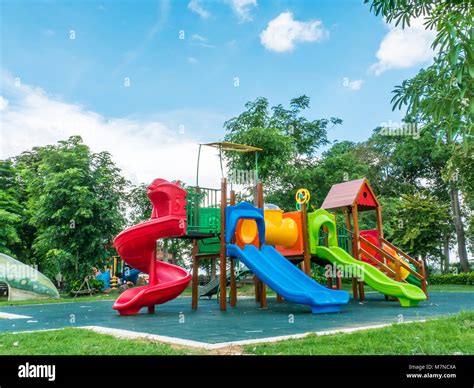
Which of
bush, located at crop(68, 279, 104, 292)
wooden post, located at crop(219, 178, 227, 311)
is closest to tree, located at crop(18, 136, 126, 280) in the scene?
bush, located at crop(68, 279, 104, 292)

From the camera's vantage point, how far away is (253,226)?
10945 millimetres

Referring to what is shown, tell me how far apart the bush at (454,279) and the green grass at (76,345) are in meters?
21.3

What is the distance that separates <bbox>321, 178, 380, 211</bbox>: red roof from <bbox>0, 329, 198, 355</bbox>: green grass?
910 cm

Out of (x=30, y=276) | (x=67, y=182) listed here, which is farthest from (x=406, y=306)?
(x=67, y=182)

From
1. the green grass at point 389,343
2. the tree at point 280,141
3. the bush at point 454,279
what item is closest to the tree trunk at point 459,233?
the bush at point 454,279

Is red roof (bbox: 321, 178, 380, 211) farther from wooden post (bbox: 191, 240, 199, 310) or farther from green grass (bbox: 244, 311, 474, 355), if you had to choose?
green grass (bbox: 244, 311, 474, 355)

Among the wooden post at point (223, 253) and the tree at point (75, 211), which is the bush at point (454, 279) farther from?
the tree at point (75, 211)

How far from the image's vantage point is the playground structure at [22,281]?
17078 millimetres

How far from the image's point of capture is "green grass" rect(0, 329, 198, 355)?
170 inches

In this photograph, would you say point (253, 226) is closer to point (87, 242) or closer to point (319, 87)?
point (319, 87)

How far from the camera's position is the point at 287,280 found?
31.4ft

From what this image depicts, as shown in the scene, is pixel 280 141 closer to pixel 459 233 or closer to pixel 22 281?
pixel 22 281

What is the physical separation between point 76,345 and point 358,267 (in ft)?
26.1
